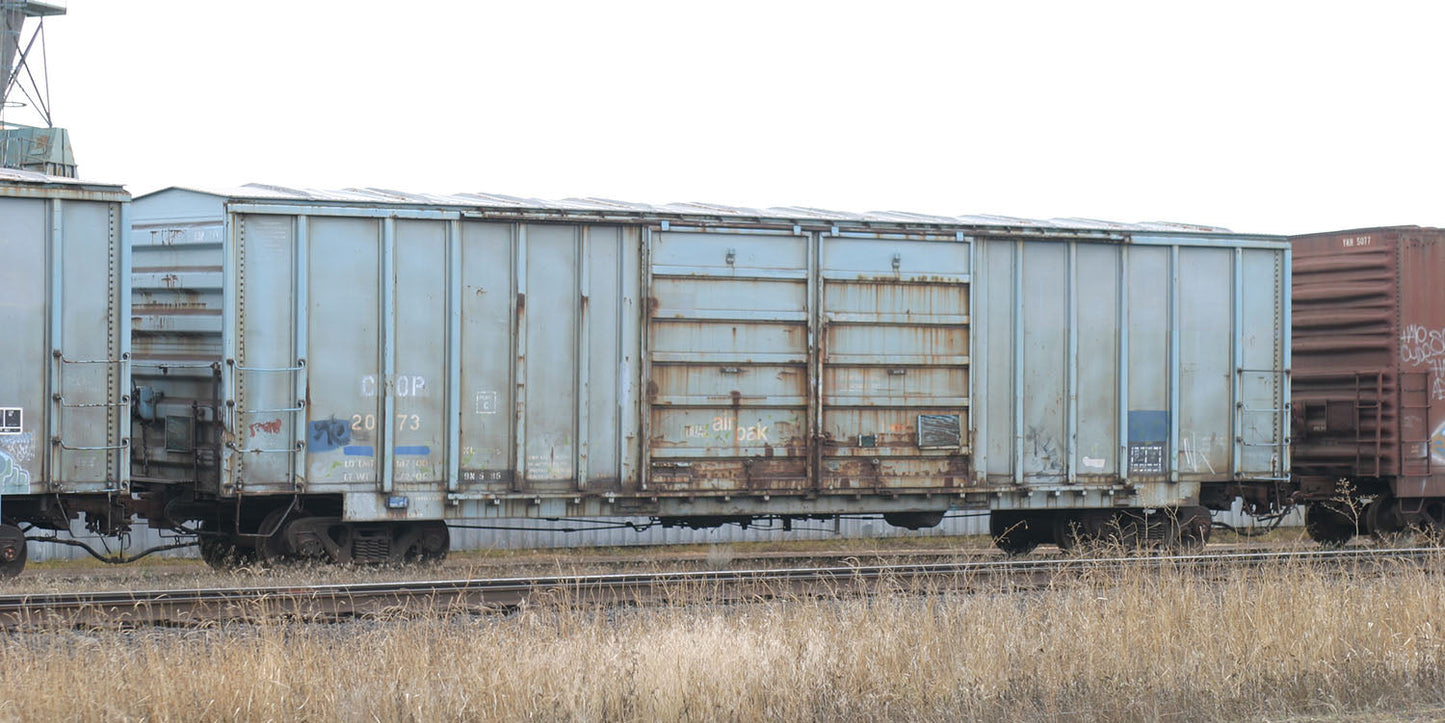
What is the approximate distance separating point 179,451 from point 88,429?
1.14 m

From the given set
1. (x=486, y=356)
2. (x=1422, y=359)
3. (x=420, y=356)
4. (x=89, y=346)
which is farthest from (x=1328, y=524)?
(x=89, y=346)

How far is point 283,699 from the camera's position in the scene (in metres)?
6.11

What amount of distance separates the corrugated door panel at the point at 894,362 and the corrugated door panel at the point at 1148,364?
→ 6.32 feet

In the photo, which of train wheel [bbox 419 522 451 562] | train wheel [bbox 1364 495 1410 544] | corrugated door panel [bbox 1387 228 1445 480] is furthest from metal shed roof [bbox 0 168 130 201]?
train wheel [bbox 1364 495 1410 544]

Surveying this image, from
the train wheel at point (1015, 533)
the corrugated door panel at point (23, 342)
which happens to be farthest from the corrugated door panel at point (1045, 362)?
the corrugated door panel at point (23, 342)

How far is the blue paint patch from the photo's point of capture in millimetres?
13688

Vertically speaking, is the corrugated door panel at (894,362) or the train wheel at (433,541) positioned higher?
the corrugated door panel at (894,362)

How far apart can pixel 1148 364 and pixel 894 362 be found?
2898 millimetres

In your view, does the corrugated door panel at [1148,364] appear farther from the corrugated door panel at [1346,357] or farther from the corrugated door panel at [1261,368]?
the corrugated door panel at [1346,357]

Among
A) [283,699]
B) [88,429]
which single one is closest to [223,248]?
[88,429]

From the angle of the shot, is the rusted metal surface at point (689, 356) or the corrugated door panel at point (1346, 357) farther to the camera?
the corrugated door panel at point (1346, 357)

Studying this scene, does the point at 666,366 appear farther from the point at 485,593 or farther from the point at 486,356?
the point at 485,593

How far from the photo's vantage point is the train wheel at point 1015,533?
571 inches

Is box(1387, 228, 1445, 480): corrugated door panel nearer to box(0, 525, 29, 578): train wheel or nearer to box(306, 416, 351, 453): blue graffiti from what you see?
box(306, 416, 351, 453): blue graffiti
